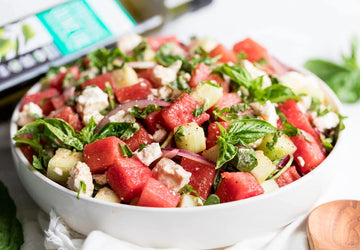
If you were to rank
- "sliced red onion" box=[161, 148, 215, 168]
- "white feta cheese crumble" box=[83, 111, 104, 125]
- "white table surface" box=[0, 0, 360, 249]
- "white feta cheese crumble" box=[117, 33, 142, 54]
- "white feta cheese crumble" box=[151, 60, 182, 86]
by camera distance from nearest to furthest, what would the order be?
"sliced red onion" box=[161, 148, 215, 168], "white feta cheese crumble" box=[83, 111, 104, 125], "white feta cheese crumble" box=[151, 60, 182, 86], "white feta cheese crumble" box=[117, 33, 142, 54], "white table surface" box=[0, 0, 360, 249]

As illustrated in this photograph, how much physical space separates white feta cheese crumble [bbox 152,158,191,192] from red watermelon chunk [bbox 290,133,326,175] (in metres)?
0.54

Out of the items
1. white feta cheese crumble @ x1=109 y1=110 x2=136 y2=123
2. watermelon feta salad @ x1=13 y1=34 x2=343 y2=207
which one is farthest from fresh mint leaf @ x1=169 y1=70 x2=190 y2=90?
white feta cheese crumble @ x1=109 y1=110 x2=136 y2=123

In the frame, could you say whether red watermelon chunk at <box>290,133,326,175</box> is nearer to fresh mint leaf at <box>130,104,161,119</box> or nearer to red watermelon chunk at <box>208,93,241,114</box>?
red watermelon chunk at <box>208,93,241,114</box>

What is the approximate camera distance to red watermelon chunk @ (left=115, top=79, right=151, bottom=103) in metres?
2.25

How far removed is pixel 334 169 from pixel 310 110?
427 millimetres

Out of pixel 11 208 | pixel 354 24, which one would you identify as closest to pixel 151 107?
pixel 11 208

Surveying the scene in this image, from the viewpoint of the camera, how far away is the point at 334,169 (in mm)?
2031

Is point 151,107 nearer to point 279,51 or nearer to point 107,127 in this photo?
point 107,127

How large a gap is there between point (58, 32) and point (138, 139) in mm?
1418

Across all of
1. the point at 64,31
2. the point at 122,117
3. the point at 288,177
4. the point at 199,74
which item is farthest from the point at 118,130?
the point at 64,31

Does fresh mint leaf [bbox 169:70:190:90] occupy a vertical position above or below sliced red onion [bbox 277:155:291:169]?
above

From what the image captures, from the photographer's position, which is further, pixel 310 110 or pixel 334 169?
pixel 310 110

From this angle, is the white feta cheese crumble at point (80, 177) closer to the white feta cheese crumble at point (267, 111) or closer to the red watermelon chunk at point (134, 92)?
the red watermelon chunk at point (134, 92)

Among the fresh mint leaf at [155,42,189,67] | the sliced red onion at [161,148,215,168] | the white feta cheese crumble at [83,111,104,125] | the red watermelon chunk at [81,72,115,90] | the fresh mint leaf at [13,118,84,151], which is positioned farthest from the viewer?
the fresh mint leaf at [155,42,189,67]
